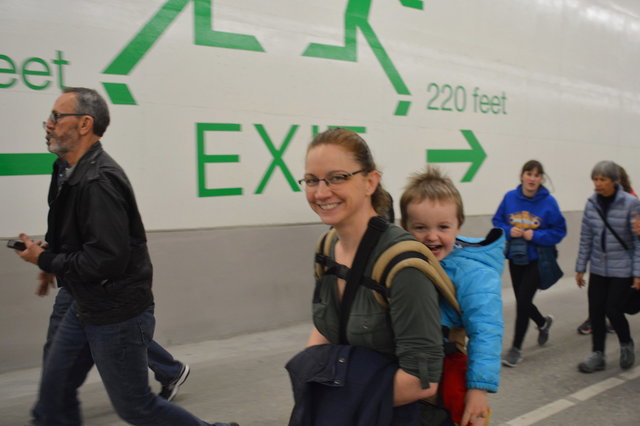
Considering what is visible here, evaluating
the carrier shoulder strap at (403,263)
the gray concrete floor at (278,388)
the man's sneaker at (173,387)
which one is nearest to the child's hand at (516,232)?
the gray concrete floor at (278,388)

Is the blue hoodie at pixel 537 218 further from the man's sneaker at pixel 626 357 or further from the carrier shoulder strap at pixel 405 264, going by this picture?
the carrier shoulder strap at pixel 405 264

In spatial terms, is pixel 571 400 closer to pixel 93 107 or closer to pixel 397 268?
pixel 397 268

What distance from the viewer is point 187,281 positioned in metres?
5.57

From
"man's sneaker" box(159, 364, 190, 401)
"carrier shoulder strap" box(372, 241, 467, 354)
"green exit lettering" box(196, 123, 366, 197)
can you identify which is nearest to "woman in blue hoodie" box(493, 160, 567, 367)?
"green exit lettering" box(196, 123, 366, 197)

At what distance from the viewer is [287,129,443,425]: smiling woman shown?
1.65m

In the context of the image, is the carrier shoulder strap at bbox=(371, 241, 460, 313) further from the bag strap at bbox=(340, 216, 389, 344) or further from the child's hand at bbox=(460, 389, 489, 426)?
the child's hand at bbox=(460, 389, 489, 426)

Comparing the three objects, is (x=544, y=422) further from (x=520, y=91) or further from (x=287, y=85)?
(x=520, y=91)

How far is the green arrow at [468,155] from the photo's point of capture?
7.99 metres

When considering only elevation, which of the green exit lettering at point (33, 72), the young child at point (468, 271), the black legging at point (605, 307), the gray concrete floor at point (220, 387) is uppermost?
the green exit lettering at point (33, 72)

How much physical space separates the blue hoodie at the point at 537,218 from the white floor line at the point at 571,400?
1.17 metres

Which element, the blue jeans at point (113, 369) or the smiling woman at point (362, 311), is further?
the blue jeans at point (113, 369)

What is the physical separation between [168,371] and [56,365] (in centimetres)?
133

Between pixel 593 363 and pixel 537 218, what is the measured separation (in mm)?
1330

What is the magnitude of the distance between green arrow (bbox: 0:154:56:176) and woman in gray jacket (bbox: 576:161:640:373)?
454 cm
